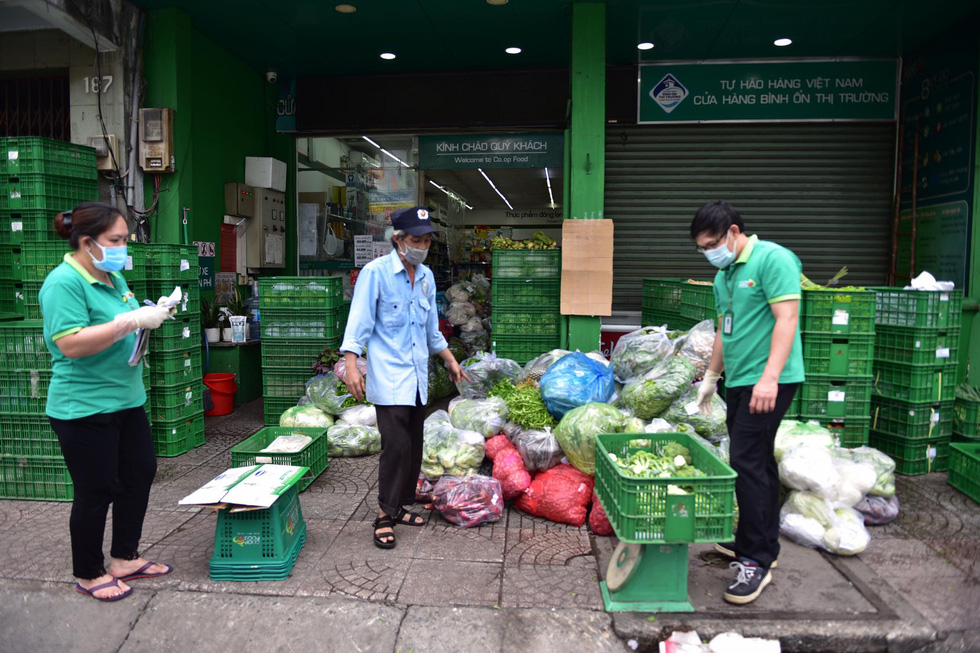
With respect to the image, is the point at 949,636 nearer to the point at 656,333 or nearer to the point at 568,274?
the point at 656,333

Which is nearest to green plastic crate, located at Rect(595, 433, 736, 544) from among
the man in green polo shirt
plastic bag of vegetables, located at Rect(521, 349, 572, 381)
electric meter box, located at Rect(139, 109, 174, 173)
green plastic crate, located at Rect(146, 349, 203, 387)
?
the man in green polo shirt

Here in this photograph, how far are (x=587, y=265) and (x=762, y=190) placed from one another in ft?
11.4

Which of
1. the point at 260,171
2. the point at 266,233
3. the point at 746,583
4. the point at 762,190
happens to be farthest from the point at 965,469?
the point at 260,171

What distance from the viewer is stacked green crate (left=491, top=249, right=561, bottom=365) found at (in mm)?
6895

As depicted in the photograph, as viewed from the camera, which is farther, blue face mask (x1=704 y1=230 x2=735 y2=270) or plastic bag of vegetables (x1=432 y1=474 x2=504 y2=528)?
plastic bag of vegetables (x1=432 y1=474 x2=504 y2=528)

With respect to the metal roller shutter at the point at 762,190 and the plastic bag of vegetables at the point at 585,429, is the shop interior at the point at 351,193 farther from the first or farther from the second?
the plastic bag of vegetables at the point at 585,429

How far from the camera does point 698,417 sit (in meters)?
4.65

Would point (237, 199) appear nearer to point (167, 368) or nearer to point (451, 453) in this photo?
point (167, 368)

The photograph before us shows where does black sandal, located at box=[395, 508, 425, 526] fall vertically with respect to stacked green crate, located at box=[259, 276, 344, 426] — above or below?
below

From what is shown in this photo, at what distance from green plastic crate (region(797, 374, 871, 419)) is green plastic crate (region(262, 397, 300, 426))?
4.68 metres

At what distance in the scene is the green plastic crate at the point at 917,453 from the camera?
5.32 metres

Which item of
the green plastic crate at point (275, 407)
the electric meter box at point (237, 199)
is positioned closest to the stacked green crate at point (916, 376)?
the green plastic crate at point (275, 407)

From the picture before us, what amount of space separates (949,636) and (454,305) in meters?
6.55

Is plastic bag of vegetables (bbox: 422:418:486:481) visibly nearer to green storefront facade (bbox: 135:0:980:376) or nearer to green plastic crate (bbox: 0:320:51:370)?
green storefront facade (bbox: 135:0:980:376)
